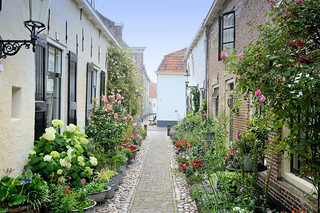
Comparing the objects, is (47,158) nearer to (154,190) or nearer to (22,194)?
(22,194)

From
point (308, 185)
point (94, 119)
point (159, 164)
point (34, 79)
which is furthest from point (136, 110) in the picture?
point (308, 185)

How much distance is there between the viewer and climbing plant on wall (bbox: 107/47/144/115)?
12.1m

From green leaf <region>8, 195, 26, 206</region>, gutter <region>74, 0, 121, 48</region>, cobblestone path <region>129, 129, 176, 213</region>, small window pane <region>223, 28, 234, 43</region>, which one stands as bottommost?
cobblestone path <region>129, 129, 176, 213</region>

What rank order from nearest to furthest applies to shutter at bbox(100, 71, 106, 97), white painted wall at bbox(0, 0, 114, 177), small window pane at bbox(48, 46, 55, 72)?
white painted wall at bbox(0, 0, 114, 177)
small window pane at bbox(48, 46, 55, 72)
shutter at bbox(100, 71, 106, 97)

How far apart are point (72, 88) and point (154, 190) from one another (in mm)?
3304

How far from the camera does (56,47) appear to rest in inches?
246

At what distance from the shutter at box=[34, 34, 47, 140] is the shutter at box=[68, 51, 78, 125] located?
4.82 feet

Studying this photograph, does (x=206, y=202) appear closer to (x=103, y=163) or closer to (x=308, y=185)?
(x=308, y=185)

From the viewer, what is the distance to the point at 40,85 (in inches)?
207

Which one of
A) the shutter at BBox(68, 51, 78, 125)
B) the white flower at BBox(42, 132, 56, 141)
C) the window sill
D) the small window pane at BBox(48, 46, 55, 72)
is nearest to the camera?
the window sill

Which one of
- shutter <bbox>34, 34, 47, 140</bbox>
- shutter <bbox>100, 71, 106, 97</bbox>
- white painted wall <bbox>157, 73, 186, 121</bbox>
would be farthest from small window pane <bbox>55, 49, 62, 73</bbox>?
Answer: white painted wall <bbox>157, 73, 186, 121</bbox>

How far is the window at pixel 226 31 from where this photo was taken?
8383mm

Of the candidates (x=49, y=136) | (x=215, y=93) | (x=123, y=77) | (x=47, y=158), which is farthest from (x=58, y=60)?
(x=215, y=93)

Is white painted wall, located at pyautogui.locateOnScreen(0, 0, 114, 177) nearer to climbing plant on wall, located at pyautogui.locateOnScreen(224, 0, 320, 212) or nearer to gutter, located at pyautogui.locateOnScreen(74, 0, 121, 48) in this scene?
gutter, located at pyautogui.locateOnScreen(74, 0, 121, 48)
